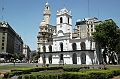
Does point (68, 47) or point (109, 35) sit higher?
point (109, 35)

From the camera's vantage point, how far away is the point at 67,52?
2581 inches

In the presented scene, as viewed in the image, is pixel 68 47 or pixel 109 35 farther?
pixel 68 47

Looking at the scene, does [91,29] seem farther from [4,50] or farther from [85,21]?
[4,50]

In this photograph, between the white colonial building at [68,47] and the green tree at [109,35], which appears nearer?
the green tree at [109,35]

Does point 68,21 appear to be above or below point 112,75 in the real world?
above

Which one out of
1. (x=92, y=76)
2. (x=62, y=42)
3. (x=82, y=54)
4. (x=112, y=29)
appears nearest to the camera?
(x=92, y=76)

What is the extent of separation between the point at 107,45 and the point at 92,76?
144 ft

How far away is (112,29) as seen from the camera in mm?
56625

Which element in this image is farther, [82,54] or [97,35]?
[82,54]

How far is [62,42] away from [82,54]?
1053 centimetres

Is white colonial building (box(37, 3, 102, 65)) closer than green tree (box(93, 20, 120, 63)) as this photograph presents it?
No

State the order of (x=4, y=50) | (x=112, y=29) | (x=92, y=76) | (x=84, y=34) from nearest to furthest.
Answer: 1. (x=92, y=76)
2. (x=112, y=29)
3. (x=4, y=50)
4. (x=84, y=34)

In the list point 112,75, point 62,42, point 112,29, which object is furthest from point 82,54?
point 112,75

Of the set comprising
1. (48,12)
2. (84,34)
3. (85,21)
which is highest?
(48,12)
